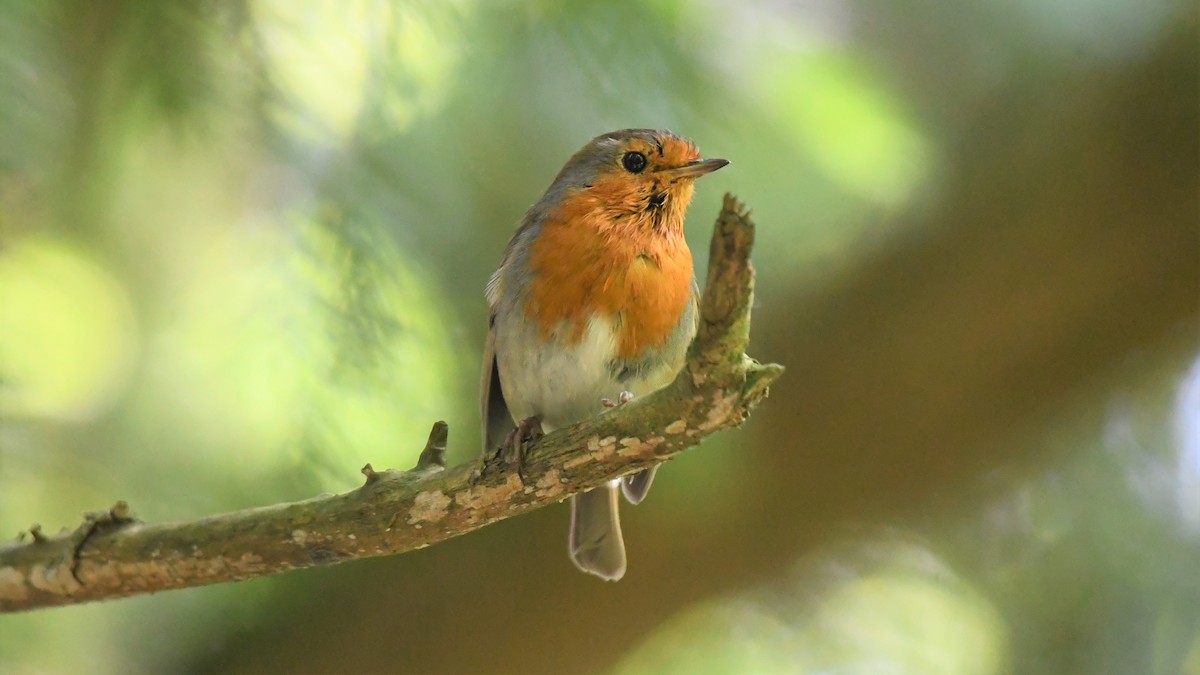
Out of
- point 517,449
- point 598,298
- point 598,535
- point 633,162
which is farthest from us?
point 633,162

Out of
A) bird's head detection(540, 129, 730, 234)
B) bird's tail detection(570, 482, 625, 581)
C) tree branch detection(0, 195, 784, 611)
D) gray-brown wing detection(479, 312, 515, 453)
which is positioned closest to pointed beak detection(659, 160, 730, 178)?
bird's head detection(540, 129, 730, 234)

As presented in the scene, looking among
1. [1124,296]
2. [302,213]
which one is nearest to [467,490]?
[302,213]

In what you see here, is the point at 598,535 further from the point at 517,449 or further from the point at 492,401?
the point at 517,449

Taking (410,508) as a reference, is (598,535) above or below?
above

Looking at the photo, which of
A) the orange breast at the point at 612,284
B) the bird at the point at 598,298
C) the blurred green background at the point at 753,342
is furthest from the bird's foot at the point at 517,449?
the blurred green background at the point at 753,342

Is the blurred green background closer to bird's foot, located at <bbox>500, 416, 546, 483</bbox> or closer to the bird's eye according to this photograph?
the bird's eye

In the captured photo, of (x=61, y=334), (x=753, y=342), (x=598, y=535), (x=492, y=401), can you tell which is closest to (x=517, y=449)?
Answer: (x=598, y=535)
